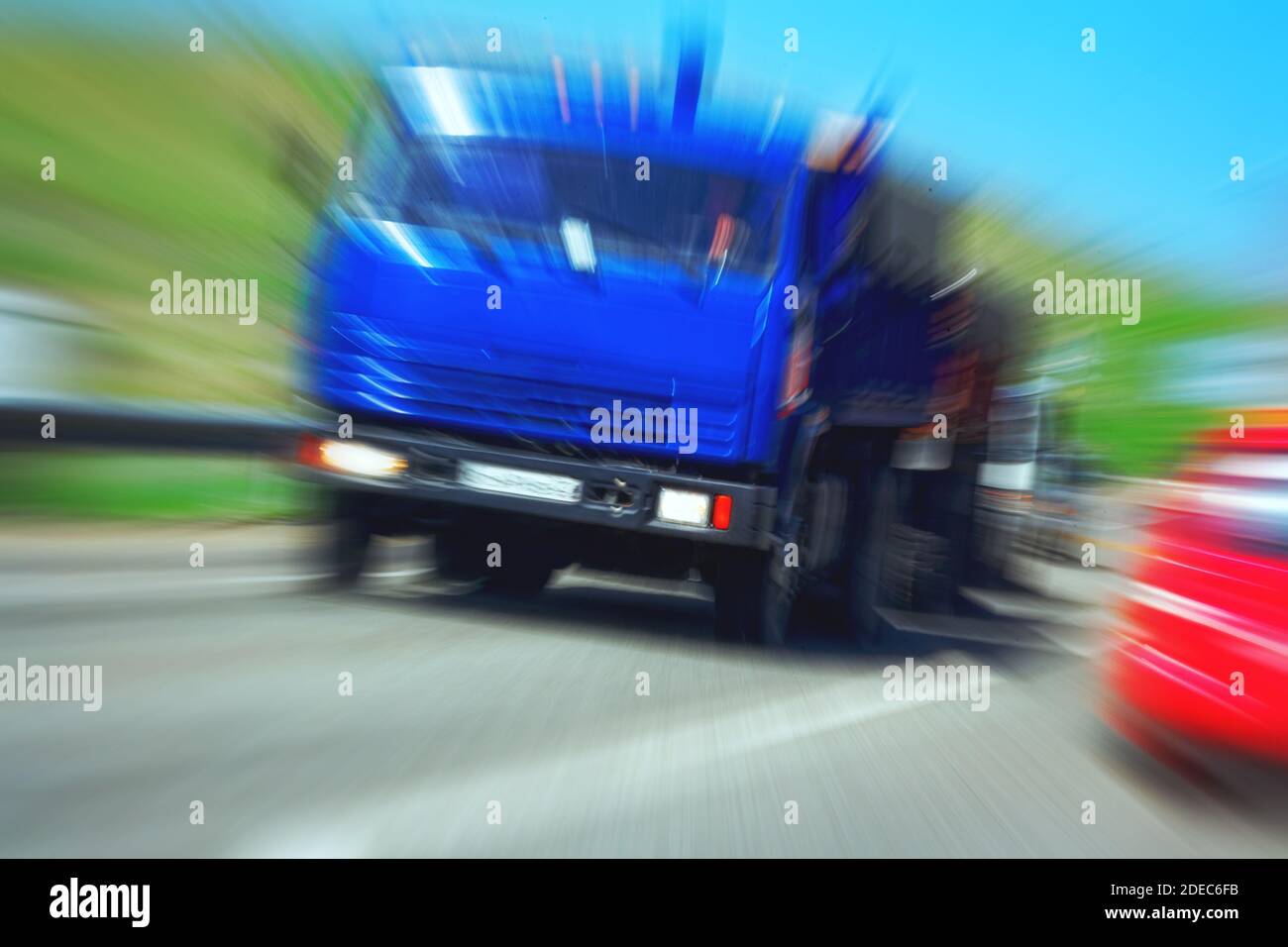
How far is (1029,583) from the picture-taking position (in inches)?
548

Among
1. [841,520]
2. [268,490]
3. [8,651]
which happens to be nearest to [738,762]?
[8,651]

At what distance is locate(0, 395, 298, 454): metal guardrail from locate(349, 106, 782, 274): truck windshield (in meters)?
1.43

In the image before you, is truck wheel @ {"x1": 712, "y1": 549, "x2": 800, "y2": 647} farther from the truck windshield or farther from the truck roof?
the truck roof

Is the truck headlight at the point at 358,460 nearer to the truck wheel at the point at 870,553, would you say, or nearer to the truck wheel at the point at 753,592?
the truck wheel at the point at 753,592

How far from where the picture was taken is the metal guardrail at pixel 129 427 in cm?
906

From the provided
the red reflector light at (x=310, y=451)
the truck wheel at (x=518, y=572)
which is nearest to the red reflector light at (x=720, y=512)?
the truck wheel at (x=518, y=572)

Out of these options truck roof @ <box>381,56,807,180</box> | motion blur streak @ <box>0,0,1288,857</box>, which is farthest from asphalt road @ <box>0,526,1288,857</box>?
truck roof @ <box>381,56,807,180</box>

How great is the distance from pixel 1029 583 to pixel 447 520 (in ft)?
25.1

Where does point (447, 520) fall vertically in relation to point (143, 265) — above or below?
below

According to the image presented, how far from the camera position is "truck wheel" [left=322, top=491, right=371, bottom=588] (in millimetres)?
8281

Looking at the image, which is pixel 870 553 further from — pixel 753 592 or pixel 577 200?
pixel 577 200

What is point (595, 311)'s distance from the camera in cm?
727

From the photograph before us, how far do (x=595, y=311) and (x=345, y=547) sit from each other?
2.18m
